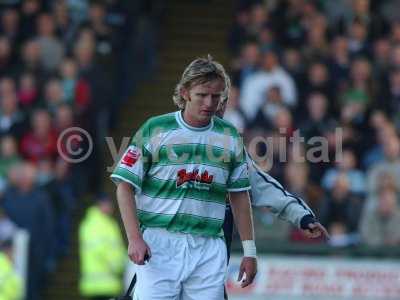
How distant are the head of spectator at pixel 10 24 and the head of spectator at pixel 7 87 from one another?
110 cm

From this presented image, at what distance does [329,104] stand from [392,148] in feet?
4.52

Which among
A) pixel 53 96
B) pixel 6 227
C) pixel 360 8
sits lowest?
pixel 6 227

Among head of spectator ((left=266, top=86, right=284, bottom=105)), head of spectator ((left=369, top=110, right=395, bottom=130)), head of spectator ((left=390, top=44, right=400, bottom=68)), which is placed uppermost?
head of spectator ((left=390, top=44, right=400, bottom=68))

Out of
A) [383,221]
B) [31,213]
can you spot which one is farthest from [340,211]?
[31,213]

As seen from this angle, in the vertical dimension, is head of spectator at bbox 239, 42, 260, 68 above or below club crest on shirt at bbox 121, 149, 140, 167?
above

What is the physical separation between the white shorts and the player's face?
67 cm

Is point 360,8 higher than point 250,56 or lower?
higher

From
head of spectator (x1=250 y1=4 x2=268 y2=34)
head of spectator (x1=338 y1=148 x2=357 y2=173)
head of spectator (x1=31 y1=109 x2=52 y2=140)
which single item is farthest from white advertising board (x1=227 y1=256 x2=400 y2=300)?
head of spectator (x1=250 y1=4 x2=268 y2=34)

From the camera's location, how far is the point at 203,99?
7.25m

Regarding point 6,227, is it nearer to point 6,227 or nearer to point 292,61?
point 6,227

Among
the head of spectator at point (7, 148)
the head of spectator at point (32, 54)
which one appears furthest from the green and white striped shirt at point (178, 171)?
the head of spectator at point (32, 54)

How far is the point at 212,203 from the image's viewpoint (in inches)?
293

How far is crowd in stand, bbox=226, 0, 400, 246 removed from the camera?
561 inches

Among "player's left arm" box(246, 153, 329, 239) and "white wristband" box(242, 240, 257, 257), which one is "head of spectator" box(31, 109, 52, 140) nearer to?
"player's left arm" box(246, 153, 329, 239)
